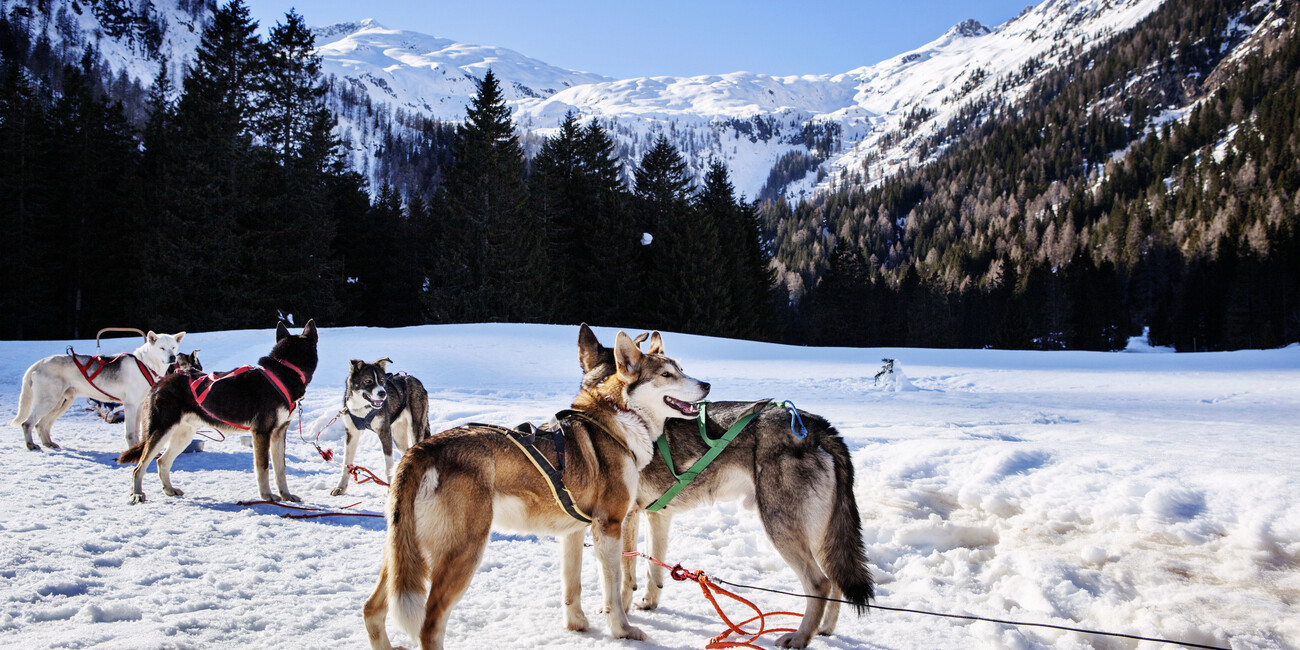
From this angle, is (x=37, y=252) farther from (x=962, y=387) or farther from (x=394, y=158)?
(x=394, y=158)

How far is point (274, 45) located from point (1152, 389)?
41413 mm

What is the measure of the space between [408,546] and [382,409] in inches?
172

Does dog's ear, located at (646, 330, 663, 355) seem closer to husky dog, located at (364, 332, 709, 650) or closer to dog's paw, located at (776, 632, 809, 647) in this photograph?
husky dog, located at (364, 332, 709, 650)

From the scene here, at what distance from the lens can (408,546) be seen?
9.14 ft

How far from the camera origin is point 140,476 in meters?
5.52

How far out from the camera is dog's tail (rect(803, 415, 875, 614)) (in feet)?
11.2

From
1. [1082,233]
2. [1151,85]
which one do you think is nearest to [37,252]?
[1082,233]

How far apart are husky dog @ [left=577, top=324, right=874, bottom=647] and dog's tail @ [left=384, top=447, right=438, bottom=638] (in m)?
1.42

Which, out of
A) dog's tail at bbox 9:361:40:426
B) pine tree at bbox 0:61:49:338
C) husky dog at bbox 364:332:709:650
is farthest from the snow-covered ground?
pine tree at bbox 0:61:49:338

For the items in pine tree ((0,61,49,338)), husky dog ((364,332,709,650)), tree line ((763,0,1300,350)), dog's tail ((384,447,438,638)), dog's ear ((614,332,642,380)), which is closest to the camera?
dog's tail ((384,447,438,638))

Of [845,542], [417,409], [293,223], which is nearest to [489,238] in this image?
[293,223]

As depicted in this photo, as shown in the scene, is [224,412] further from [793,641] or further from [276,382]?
[793,641]

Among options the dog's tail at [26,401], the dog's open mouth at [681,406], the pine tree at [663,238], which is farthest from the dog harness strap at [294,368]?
the pine tree at [663,238]

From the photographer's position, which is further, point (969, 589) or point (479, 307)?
point (479, 307)
